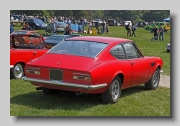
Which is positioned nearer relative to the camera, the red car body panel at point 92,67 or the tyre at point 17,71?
the red car body panel at point 92,67

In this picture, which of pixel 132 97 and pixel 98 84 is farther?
pixel 132 97

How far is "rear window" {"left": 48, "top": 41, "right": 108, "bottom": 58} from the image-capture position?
692 cm

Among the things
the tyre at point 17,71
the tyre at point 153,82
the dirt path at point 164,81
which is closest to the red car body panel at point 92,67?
the tyre at point 153,82

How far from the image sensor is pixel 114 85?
6.93 m

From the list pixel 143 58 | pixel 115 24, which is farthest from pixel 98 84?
pixel 115 24

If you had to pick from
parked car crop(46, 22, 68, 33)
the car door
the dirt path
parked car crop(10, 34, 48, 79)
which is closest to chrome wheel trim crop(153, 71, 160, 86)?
the dirt path

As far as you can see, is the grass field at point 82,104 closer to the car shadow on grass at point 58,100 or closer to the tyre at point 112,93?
the car shadow on grass at point 58,100

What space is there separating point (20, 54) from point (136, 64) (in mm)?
3449

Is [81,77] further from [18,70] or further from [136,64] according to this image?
[18,70]

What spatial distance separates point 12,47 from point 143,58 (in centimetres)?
396

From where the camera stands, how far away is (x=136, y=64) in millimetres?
7746

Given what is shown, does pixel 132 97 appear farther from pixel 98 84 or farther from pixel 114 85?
pixel 98 84

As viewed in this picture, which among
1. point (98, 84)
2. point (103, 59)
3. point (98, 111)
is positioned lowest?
point (98, 111)

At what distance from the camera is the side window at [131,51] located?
7.77 meters
